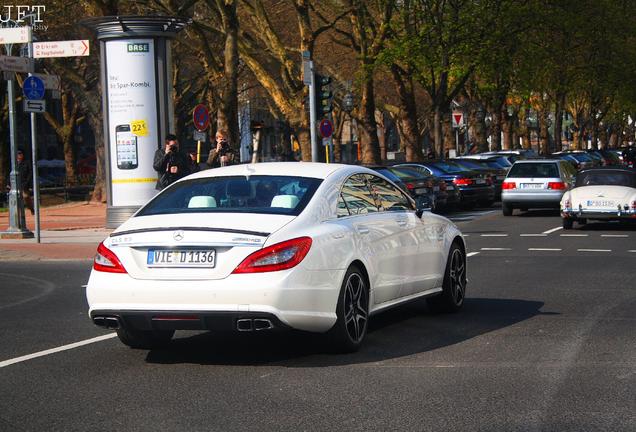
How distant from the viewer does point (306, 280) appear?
8.41m

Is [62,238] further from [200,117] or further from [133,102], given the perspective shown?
[200,117]

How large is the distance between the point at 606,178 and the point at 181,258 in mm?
A: 18972

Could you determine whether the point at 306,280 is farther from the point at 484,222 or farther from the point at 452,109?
the point at 452,109

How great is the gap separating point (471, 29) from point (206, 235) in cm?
3875

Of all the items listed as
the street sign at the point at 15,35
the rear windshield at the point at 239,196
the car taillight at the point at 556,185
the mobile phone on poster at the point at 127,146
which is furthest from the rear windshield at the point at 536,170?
the rear windshield at the point at 239,196

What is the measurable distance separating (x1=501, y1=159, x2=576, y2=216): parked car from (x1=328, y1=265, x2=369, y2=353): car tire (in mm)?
22005

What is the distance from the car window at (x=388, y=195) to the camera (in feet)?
33.3

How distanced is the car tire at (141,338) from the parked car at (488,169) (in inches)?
1081

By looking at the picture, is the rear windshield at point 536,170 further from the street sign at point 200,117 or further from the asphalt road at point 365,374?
the asphalt road at point 365,374

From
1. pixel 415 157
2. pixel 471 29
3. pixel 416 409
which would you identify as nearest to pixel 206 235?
pixel 416 409

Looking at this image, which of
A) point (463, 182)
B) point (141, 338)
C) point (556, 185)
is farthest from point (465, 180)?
point (141, 338)

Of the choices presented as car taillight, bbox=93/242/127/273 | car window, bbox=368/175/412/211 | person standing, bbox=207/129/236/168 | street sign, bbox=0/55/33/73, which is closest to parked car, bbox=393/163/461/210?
person standing, bbox=207/129/236/168

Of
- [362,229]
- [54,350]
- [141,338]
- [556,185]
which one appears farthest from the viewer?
[556,185]

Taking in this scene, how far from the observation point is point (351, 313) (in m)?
9.00
